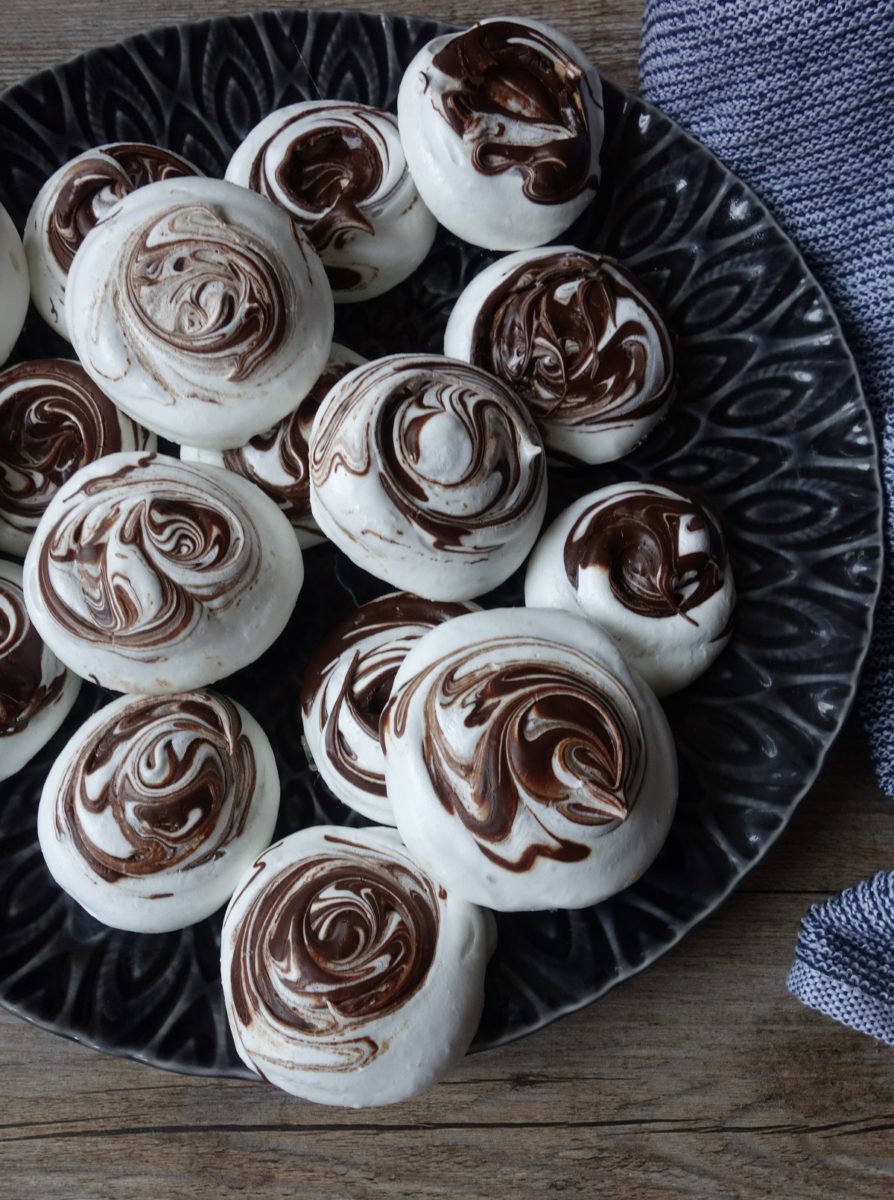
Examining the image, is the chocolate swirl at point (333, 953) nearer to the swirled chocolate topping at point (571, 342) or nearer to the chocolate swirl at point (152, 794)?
the chocolate swirl at point (152, 794)

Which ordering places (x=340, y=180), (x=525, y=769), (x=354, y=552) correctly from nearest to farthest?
1. (x=525, y=769)
2. (x=354, y=552)
3. (x=340, y=180)

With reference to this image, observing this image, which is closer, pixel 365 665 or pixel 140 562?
pixel 140 562

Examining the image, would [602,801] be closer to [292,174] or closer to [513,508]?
[513,508]

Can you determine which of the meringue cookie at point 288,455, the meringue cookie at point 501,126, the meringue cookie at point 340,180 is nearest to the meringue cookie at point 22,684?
the meringue cookie at point 288,455

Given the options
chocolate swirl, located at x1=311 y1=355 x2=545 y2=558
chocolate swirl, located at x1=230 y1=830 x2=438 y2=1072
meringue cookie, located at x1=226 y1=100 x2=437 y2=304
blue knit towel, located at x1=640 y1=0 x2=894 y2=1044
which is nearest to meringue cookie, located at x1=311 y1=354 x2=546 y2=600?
chocolate swirl, located at x1=311 y1=355 x2=545 y2=558

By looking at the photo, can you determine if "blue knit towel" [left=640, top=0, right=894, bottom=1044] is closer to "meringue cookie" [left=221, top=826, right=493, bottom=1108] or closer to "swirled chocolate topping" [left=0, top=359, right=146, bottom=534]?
"meringue cookie" [left=221, top=826, right=493, bottom=1108]

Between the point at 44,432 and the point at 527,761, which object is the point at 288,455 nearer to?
the point at 44,432

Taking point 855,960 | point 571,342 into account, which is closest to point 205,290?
point 571,342
